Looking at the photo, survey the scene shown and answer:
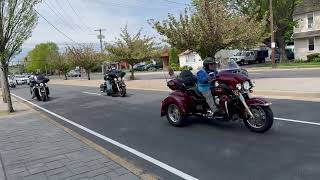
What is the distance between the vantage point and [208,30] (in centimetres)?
1905

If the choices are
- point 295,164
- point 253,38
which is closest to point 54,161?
point 295,164

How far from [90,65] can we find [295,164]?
133 ft

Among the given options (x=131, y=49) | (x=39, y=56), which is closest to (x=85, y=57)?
(x=131, y=49)

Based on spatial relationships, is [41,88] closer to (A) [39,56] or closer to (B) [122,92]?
(B) [122,92]

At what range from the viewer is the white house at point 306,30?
143 feet

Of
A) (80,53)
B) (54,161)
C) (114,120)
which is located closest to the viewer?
(54,161)

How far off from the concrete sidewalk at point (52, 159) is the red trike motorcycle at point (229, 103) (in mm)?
2618

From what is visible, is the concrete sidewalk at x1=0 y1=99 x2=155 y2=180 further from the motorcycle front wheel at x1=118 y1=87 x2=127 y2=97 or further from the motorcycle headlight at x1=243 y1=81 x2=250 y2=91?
the motorcycle front wheel at x1=118 y1=87 x2=127 y2=97

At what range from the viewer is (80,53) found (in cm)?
4412

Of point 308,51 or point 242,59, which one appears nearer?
point 308,51

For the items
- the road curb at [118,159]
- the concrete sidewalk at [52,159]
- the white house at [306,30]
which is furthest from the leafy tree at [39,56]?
the road curb at [118,159]

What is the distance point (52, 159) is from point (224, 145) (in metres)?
3.19

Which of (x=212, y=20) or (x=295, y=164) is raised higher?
(x=212, y=20)

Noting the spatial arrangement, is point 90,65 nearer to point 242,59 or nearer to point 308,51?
point 242,59
